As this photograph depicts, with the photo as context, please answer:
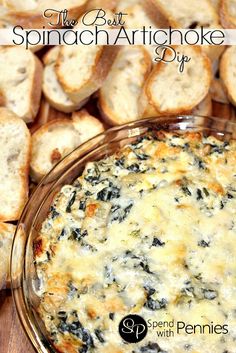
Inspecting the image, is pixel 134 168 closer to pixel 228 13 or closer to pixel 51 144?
pixel 51 144

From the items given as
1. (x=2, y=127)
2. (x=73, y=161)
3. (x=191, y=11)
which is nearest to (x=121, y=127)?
(x=73, y=161)

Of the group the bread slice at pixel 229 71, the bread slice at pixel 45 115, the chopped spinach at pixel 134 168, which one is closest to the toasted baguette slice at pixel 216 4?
the bread slice at pixel 229 71

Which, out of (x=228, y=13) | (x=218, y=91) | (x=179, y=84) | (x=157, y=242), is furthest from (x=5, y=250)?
(x=228, y=13)

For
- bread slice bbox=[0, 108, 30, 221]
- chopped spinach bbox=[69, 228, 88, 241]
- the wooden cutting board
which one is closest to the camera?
chopped spinach bbox=[69, 228, 88, 241]

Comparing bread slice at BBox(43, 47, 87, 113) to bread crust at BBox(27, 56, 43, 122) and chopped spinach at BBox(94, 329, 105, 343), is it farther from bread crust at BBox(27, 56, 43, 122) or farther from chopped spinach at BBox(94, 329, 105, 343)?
chopped spinach at BBox(94, 329, 105, 343)

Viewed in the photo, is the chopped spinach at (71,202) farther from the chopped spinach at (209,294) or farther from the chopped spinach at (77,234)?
the chopped spinach at (209,294)

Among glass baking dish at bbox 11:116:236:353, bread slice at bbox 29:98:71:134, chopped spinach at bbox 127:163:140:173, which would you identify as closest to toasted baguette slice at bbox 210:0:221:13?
glass baking dish at bbox 11:116:236:353

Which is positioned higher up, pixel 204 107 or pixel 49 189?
pixel 204 107
